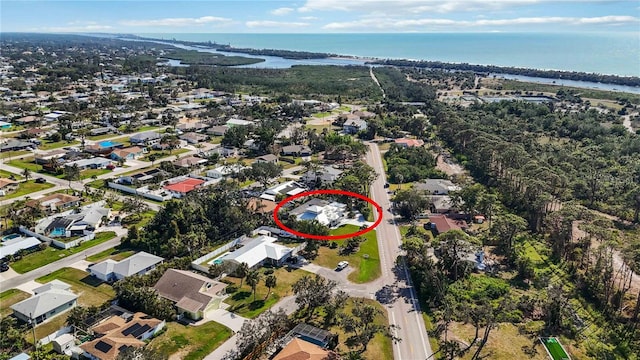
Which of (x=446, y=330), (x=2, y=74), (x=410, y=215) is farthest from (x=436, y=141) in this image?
(x=2, y=74)

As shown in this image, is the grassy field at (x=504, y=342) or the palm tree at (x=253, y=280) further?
the palm tree at (x=253, y=280)

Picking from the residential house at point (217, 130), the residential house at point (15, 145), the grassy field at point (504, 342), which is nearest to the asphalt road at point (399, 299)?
the grassy field at point (504, 342)

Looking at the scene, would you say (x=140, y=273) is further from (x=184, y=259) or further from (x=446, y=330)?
(x=446, y=330)

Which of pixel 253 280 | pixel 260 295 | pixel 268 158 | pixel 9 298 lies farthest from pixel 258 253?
pixel 268 158

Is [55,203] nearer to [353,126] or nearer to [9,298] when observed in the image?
[9,298]

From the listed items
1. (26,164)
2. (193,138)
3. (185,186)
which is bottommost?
(26,164)

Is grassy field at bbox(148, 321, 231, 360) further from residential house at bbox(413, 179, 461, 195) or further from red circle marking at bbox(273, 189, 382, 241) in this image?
residential house at bbox(413, 179, 461, 195)

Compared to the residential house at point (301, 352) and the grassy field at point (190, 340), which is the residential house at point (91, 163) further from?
the residential house at point (301, 352)
